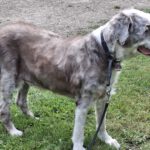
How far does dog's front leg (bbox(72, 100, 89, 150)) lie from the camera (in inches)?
226

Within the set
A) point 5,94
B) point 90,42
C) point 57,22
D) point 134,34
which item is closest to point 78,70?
point 90,42

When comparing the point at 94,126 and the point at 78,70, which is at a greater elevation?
the point at 78,70

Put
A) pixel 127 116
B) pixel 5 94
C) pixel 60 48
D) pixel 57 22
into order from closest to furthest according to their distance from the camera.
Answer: pixel 60 48 < pixel 5 94 < pixel 127 116 < pixel 57 22

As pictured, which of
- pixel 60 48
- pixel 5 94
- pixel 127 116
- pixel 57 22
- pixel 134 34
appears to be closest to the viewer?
pixel 134 34

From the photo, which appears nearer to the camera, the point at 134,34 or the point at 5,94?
the point at 134,34

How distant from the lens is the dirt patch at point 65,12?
13.0 meters

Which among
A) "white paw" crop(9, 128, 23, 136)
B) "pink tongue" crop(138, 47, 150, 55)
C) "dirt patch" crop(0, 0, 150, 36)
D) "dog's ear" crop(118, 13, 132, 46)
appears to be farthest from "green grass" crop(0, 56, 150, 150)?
"dirt patch" crop(0, 0, 150, 36)

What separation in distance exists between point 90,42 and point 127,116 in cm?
176

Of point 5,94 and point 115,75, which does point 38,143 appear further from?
point 115,75

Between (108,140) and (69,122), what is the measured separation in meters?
0.80

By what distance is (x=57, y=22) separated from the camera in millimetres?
13328

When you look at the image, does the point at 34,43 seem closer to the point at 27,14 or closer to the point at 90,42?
the point at 90,42

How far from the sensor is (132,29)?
537 centimetres

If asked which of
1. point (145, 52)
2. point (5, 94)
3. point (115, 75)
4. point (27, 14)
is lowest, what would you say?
point (27, 14)
